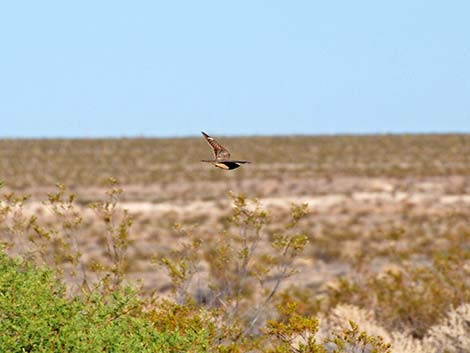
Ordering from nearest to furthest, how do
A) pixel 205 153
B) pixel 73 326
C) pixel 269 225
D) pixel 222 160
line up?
pixel 222 160, pixel 73 326, pixel 269 225, pixel 205 153

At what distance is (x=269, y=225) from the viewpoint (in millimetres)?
34688

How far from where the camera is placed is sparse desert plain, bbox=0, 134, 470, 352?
959 cm

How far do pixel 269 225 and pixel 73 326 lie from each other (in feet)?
93.0

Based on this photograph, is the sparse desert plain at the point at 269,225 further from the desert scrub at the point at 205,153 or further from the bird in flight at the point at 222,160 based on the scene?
the bird in flight at the point at 222,160

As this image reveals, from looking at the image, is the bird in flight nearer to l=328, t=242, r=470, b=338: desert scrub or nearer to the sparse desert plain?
the sparse desert plain

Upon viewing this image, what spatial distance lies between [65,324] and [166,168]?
190 ft

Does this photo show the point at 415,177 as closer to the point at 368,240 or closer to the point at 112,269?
the point at 368,240

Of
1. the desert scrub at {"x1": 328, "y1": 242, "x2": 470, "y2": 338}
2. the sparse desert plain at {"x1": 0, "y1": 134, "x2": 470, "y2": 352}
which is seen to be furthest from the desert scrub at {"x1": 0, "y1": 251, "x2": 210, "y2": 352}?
the desert scrub at {"x1": 328, "y1": 242, "x2": 470, "y2": 338}

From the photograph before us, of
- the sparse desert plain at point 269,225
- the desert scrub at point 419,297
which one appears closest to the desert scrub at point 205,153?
the sparse desert plain at point 269,225

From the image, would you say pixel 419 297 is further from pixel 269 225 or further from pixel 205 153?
pixel 205 153

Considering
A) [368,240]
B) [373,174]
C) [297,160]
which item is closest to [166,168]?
[297,160]

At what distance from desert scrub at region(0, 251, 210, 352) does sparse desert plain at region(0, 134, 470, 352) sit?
3.32 ft

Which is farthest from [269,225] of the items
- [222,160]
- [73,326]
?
[222,160]

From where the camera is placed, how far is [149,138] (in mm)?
90000
